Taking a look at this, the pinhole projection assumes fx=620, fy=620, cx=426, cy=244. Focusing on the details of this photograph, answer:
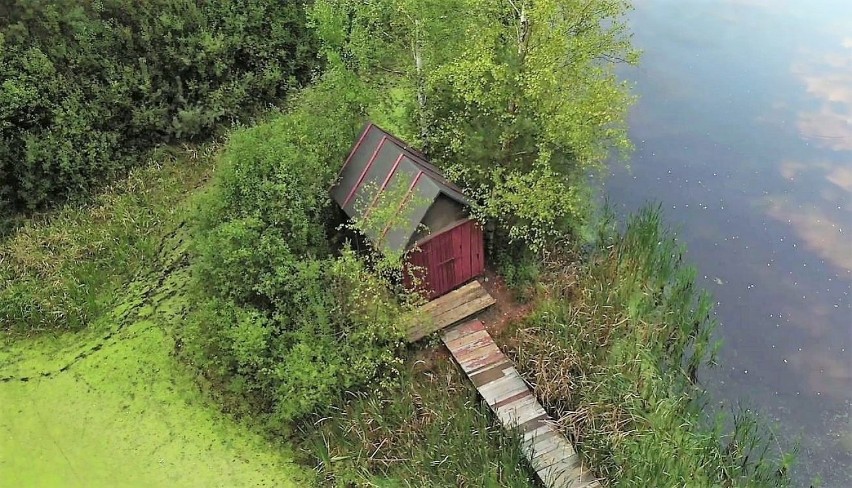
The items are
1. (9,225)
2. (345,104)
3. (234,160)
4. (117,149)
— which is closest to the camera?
(234,160)

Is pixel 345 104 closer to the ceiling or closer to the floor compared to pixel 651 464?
closer to the ceiling

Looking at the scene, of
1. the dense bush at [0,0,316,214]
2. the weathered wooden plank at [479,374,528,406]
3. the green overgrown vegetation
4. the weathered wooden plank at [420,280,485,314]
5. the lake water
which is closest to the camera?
the green overgrown vegetation

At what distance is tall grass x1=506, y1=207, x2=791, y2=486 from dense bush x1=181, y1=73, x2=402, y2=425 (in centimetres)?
259

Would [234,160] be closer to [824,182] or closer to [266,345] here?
[266,345]

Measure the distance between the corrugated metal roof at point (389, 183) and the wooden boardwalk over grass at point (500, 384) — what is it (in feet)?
5.36

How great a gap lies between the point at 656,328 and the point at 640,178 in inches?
190

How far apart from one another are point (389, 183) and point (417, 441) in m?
3.99

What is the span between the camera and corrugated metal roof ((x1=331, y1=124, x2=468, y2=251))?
9.48 meters

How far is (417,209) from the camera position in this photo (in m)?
9.49

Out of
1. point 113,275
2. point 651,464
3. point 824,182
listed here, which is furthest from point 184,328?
point 824,182

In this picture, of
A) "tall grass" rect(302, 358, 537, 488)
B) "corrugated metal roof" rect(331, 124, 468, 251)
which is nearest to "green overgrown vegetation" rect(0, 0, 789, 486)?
"tall grass" rect(302, 358, 537, 488)

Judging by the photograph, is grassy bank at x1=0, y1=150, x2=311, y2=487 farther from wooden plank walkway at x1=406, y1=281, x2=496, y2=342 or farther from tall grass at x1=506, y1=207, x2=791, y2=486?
tall grass at x1=506, y1=207, x2=791, y2=486

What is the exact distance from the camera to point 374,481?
28.1ft

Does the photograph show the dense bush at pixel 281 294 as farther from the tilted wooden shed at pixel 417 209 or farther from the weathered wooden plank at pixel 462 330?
the weathered wooden plank at pixel 462 330
